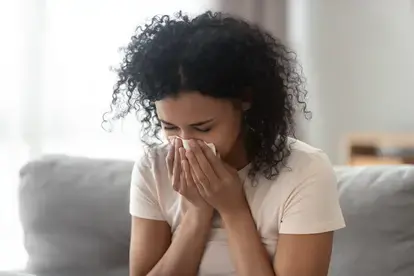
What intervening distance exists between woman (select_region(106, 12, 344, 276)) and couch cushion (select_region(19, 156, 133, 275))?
28 cm

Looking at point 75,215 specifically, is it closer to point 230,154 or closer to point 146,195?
point 146,195

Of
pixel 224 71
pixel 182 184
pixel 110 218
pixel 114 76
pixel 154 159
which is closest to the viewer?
pixel 224 71

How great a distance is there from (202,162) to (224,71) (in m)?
0.18

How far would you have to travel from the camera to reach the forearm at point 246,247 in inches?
52.6

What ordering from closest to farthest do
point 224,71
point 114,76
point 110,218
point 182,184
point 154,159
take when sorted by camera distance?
point 224,71
point 182,184
point 154,159
point 110,218
point 114,76

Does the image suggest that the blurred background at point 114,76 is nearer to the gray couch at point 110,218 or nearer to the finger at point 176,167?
the gray couch at point 110,218

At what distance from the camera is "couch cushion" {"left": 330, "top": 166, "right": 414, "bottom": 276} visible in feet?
4.98

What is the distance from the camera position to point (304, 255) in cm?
131

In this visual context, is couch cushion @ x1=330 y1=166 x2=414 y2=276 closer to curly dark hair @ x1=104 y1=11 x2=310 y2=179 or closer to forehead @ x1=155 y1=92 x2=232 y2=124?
curly dark hair @ x1=104 y1=11 x2=310 y2=179

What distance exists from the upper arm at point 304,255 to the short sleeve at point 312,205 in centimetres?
1

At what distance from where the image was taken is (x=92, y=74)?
7.62ft

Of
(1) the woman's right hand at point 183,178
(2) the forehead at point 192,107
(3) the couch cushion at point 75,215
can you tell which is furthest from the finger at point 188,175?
(3) the couch cushion at point 75,215

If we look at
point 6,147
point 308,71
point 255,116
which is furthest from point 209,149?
point 308,71

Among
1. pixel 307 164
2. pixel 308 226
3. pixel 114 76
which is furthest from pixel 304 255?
pixel 114 76
